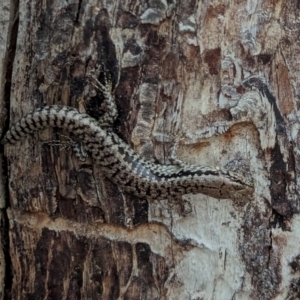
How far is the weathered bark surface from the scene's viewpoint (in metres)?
4.21

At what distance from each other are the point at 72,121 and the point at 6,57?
72cm

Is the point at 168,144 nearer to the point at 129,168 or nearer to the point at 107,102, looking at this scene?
the point at 129,168

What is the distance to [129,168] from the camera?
4.38 m

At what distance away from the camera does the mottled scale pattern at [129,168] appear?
14.0 feet

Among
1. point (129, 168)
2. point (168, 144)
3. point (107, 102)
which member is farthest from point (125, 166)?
point (107, 102)

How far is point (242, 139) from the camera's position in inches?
170

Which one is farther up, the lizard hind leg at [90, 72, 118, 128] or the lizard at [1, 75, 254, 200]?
the lizard hind leg at [90, 72, 118, 128]

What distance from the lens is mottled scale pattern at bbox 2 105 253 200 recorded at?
14.0 ft

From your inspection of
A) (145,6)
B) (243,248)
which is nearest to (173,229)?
(243,248)

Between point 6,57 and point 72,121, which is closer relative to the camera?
point 72,121

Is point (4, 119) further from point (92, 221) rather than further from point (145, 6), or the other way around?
point (145, 6)

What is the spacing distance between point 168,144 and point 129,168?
0.32m

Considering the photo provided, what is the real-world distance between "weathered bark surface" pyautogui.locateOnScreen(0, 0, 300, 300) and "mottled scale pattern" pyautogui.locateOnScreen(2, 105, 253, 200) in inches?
2.6

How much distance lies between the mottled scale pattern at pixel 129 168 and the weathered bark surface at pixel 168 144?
0.07 metres
